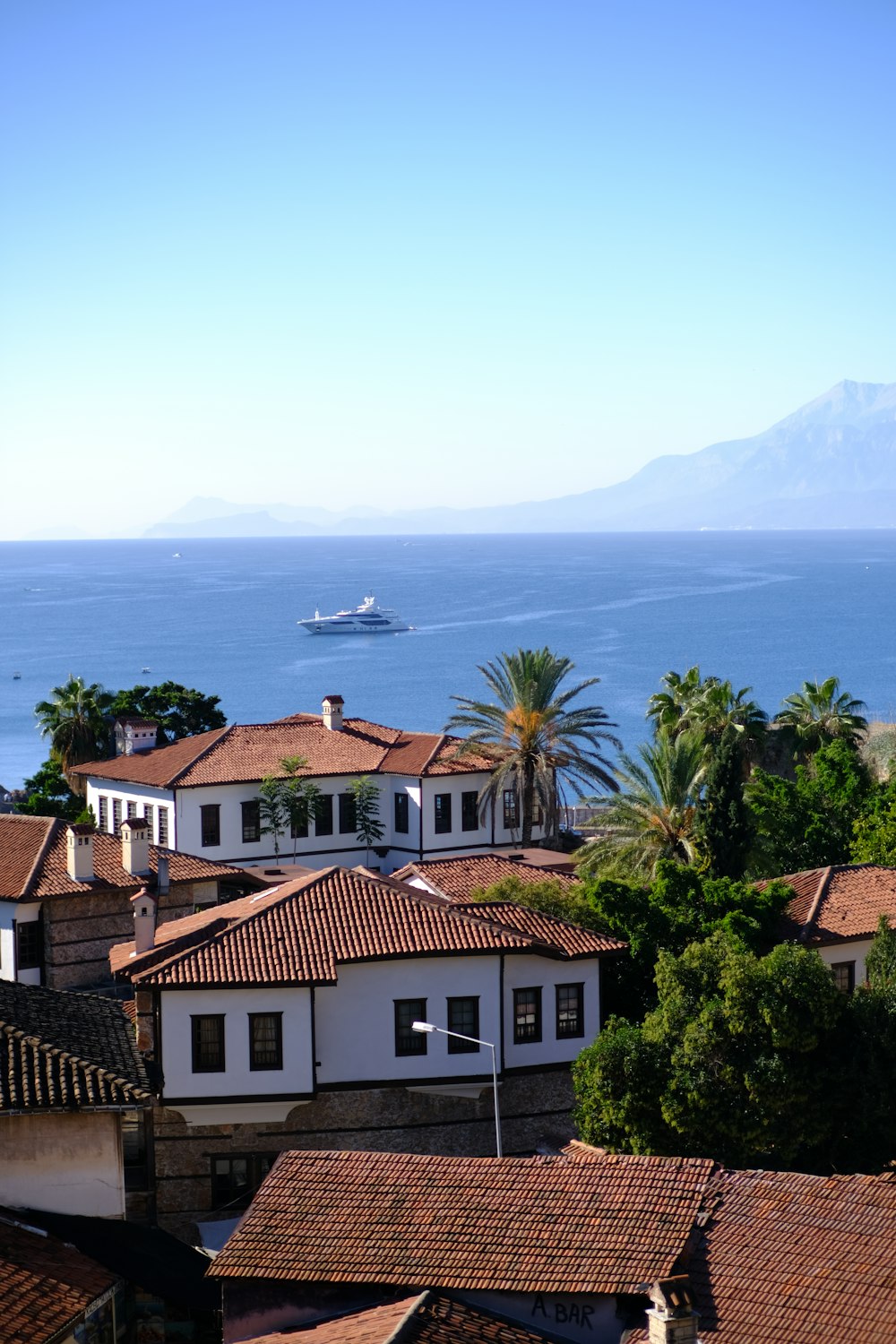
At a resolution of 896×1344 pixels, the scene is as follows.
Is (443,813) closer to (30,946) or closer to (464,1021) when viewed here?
(30,946)

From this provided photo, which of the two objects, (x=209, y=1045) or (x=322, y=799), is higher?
(x=209, y=1045)

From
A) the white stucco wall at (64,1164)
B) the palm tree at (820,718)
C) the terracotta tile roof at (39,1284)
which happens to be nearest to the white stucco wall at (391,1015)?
the white stucco wall at (64,1164)

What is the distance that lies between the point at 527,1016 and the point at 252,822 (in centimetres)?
2372

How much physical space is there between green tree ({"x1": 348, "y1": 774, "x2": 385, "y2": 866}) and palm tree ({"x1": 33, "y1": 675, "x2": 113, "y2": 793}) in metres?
13.2

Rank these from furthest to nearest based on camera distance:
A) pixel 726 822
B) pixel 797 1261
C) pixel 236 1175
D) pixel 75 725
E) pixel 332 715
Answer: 1. pixel 75 725
2. pixel 332 715
3. pixel 726 822
4. pixel 236 1175
5. pixel 797 1261

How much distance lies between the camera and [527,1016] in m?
29.6

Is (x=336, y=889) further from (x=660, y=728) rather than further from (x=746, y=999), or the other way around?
(x=660, y=728)

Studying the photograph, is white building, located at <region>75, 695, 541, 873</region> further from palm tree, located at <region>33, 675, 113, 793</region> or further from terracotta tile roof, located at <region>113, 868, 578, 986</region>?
terracotta tile roof, located at <region>113, 868, 578, 986</region>

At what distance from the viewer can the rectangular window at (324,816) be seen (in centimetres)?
5247

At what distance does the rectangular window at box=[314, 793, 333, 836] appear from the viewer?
52.5 m

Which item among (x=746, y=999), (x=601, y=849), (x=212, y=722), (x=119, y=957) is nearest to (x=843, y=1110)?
(x=746, y=999)

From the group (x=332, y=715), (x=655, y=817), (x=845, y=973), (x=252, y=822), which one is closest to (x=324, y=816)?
(x=252, y=822)

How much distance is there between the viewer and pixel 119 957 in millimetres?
30766

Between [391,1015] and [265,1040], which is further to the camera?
[391,1015]
